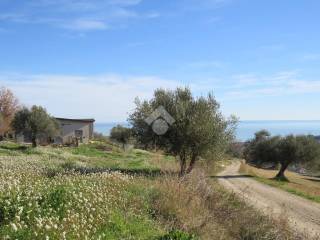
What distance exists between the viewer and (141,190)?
14383mm

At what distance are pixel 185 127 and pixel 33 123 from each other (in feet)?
112

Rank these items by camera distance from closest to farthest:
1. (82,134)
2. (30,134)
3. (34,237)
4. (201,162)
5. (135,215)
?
(34,237)
(135,215)
(201,162)
(30,134)
(82,134)

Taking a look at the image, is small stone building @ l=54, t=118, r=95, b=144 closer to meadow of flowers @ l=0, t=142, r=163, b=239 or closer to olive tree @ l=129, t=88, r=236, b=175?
olive tree @ l=129, t=88, r=236, b=175

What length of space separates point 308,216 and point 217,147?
8.67 m

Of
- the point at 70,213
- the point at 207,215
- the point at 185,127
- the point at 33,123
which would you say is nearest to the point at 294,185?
the point at 185,127

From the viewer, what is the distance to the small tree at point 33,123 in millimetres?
60031

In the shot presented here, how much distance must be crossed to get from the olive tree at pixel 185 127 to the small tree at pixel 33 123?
3097 cm

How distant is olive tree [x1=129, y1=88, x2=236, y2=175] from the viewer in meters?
30.3

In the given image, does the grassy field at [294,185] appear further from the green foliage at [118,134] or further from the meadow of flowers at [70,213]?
the green foliage at [118,134]

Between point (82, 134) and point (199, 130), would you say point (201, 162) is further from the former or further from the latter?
point (82, 134)

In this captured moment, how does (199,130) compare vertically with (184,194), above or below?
above

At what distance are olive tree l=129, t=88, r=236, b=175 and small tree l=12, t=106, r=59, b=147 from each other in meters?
31.0

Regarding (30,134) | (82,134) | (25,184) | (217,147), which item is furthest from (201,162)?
(82,134)

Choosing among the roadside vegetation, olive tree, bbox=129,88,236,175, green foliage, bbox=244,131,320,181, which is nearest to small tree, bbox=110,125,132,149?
green foliage, bbox=244,131,320,181
